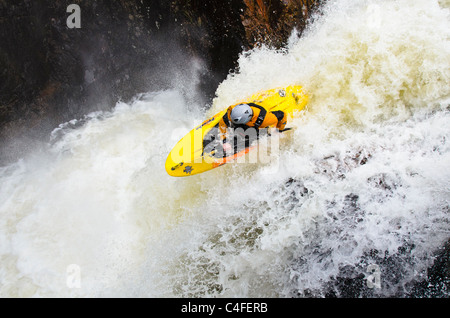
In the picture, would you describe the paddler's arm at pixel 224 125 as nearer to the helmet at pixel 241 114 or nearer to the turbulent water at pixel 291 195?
the helmet at pixel 241 114

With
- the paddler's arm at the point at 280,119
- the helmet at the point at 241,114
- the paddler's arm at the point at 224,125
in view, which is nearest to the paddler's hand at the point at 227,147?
the paddler's arm at the point at 224,125

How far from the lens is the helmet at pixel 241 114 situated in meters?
4.10

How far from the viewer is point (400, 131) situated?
4230 millimetres

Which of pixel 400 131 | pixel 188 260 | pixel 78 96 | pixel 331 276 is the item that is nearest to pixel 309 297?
pixel 331 276

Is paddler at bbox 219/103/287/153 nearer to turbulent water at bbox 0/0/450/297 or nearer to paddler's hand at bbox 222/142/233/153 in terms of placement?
paddler's hand at bbox 222/142/233/153

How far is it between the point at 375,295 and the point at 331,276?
454 millimetres

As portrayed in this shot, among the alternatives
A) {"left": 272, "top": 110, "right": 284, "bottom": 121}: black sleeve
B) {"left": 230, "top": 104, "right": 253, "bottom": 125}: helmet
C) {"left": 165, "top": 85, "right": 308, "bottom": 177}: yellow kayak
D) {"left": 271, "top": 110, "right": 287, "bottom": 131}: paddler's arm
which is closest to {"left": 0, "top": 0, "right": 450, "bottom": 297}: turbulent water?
{"left": 165, "top": 85, "right": 308, "bottom": 177}: yellow kayak

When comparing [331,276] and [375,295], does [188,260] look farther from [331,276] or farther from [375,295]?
[375,295]

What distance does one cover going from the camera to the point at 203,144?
15.5 ft

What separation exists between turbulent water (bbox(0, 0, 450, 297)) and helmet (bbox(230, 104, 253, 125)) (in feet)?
2.92

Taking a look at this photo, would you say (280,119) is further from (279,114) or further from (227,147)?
(227,147)
